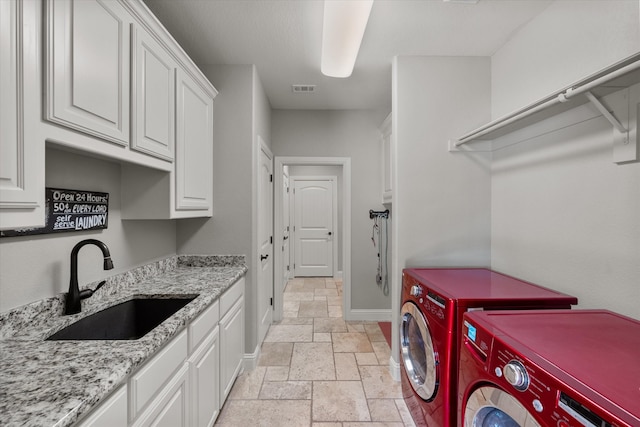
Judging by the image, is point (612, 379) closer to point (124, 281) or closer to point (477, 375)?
point (477, 375)

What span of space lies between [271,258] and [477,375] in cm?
255

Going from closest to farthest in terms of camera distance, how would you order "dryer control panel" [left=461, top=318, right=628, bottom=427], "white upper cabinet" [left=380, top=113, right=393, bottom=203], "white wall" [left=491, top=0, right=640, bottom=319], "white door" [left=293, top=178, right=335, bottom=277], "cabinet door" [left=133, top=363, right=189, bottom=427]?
"dryer control panel" [left=461, top=318, right=628, bottom=427] → "cabinet door" [left=133, top=363, right=189, bottom=427] → "white wall" [left=491, top=0, right=640, bottom=319] → "white upper cabinet" [left=380, top=113, right=393, bottom=203] → "white door" [left=293, top=178, right=335, bottom=277]

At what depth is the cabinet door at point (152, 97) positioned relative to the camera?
1.37m

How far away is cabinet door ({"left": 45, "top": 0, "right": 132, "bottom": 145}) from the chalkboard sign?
42 cm

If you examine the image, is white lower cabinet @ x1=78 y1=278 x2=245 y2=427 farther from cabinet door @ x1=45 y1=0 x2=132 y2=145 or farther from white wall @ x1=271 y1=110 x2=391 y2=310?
white wall @ x1=271 y1=110 x2=391 y2=310

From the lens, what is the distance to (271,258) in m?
3.34

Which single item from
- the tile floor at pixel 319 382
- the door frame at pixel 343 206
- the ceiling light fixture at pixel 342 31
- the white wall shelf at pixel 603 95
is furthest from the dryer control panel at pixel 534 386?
the door frame at pixel 343 206

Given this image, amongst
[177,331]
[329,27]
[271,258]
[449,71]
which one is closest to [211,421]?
[177,331]

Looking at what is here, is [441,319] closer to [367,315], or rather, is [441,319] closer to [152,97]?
[152,97]

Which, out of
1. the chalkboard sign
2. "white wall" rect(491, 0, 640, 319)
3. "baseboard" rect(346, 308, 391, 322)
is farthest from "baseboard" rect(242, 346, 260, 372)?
"white wall" rect(491, 0, 640, 319)

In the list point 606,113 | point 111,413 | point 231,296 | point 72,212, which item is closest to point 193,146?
point 72,212

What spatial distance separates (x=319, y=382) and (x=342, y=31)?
8.22ft

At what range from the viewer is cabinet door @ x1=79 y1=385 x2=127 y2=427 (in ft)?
2.55

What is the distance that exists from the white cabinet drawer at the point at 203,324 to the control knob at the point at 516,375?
133 cm
